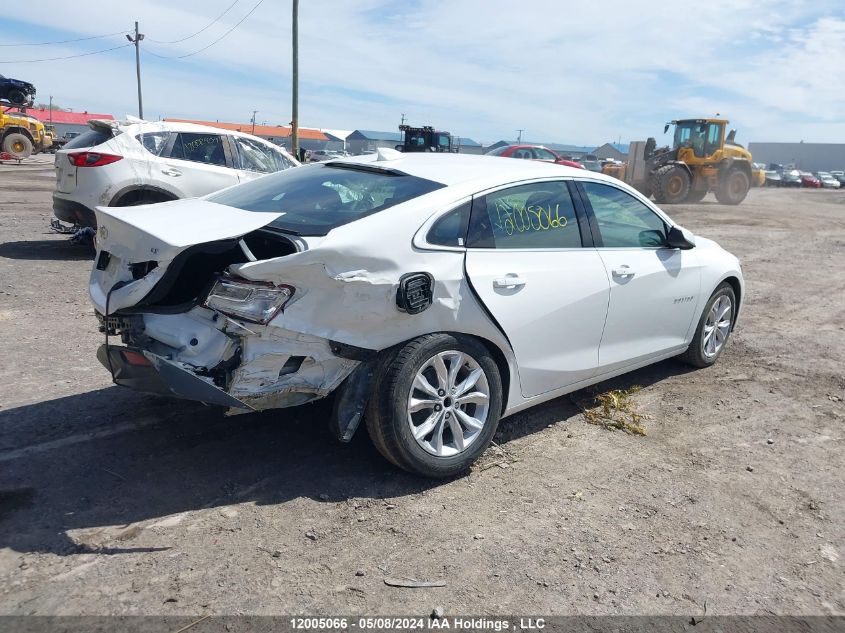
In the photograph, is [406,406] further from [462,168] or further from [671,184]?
[671,184]

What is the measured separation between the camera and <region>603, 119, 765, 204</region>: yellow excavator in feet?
77.7

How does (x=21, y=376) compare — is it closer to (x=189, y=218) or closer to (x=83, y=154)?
(x=189, y=218)

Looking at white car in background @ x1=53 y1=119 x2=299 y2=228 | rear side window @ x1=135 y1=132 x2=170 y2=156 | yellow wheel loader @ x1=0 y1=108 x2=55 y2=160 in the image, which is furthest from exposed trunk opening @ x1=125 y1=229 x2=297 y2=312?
yellow wheel loader @ x1=0 y1=108 x2=55 y2=160

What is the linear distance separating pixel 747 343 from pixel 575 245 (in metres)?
3.16

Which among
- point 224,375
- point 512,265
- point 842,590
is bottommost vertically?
point 842,590

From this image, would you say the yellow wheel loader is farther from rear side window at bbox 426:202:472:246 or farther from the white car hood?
rear side window at bbox 426:202:472:246

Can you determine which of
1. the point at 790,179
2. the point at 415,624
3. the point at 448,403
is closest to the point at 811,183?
the point at 790,179

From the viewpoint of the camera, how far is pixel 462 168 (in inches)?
167

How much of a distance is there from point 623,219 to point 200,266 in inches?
111

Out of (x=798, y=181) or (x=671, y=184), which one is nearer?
(x=671, y=184)

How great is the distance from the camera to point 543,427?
447cm

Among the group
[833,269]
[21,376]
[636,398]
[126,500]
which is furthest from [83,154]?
[833,269]

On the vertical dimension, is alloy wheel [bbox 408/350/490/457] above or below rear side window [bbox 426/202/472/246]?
below

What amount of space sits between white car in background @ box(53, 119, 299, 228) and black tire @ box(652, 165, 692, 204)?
17151mm
